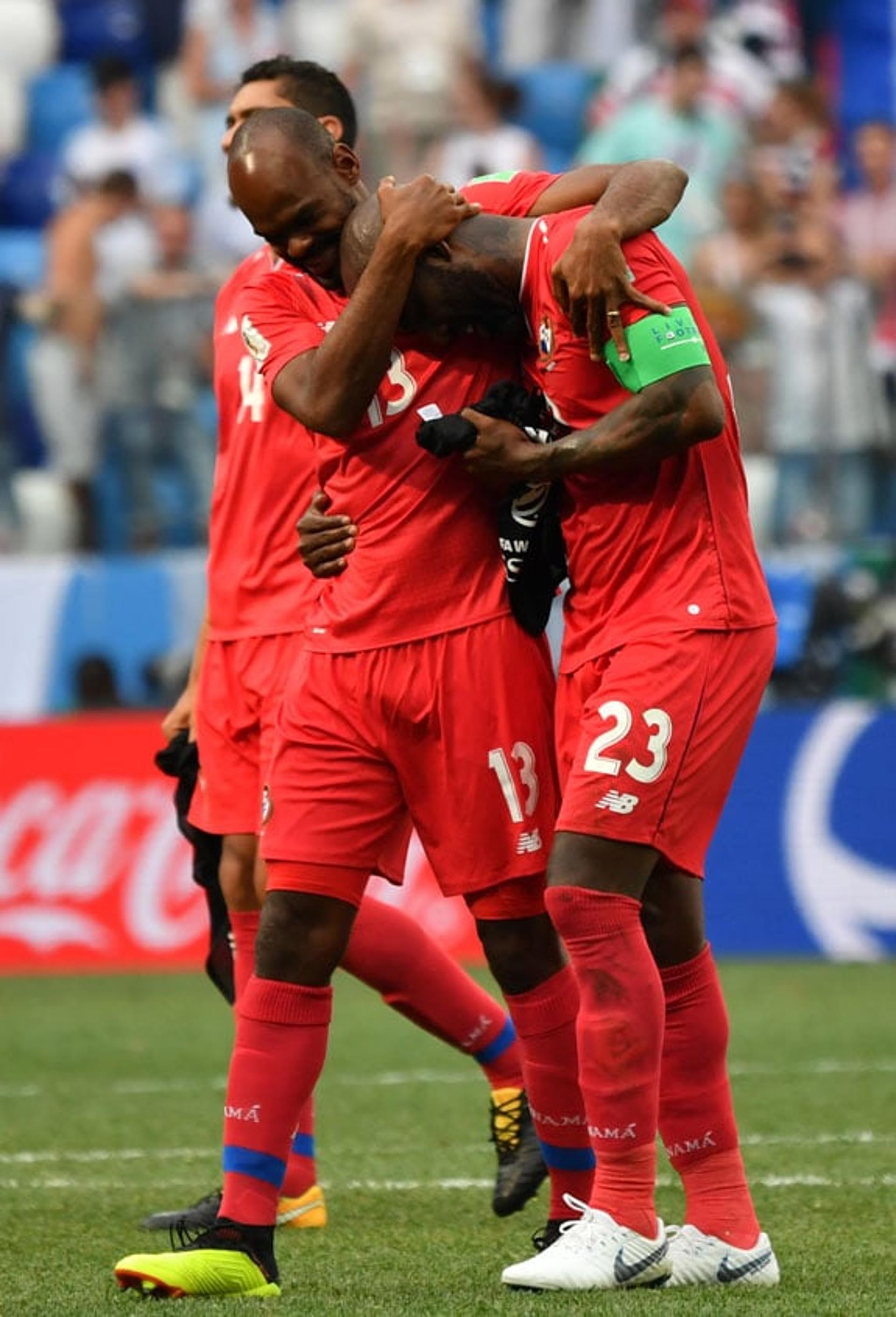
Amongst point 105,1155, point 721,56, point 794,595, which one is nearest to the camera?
point 105,1155

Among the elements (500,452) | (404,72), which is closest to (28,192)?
(404,72)

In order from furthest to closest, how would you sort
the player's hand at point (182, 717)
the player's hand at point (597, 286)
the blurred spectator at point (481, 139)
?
the blurred spectator at point (481, 139)
the player's hand at point (182, 717)
the player's hand at point (597, 286)

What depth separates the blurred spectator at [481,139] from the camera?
14.1 metres

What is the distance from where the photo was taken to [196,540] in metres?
12.5

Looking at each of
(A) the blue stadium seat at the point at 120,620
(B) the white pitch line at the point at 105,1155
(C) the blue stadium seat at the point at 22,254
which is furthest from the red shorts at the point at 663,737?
(C) the blue stadium seat at the point at 22,254

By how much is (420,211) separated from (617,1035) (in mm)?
1587

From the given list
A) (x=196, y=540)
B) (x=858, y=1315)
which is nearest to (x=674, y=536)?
(x=858, y=1315)

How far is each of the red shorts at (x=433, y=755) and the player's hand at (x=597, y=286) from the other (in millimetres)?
699

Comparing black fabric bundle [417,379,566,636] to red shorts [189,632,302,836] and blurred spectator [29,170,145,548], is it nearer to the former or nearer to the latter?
red shorts [189,632,302,836]

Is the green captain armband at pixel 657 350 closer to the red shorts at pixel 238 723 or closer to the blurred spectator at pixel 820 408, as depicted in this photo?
the red shorts at pixel 238 723

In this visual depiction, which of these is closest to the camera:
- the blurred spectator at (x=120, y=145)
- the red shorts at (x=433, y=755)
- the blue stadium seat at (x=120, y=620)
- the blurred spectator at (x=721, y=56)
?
the red shorts at (x=433, y=755)

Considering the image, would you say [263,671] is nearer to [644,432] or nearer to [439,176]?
[644,432]

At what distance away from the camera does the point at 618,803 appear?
14.7ft

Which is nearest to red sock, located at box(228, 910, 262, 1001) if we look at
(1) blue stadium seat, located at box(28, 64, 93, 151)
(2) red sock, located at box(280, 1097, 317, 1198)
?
(2) red sock, located at box(280, 1097, 317, 1198)
